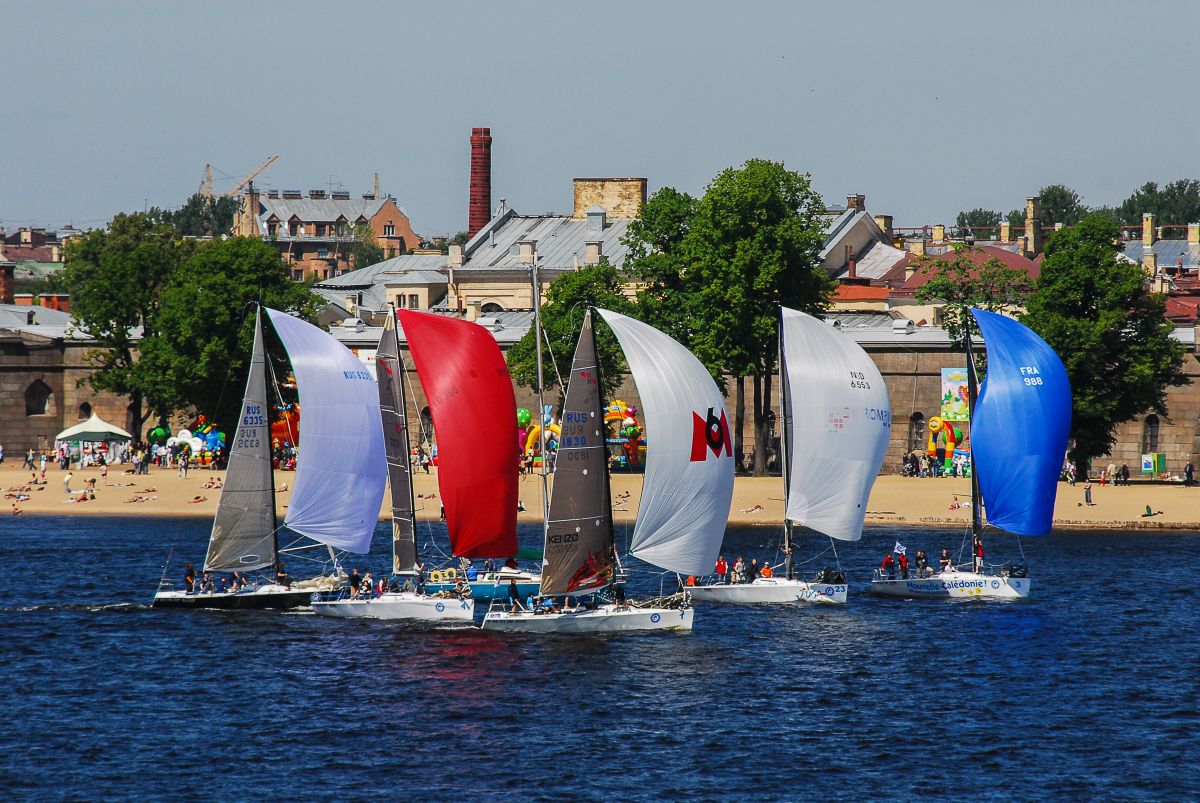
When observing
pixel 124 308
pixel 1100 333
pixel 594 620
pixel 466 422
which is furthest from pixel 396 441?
pixel 124 308

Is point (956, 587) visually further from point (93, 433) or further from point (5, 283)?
point (5, 283)

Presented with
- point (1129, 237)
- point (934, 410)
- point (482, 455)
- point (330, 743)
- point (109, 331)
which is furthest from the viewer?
point (1129, 237)

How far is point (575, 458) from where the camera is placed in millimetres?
50625

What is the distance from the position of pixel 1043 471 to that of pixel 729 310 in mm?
29044

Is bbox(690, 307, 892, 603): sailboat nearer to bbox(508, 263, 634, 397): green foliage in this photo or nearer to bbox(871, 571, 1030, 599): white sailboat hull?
bbox(871, 571, 1030, 599): white sailboat hull

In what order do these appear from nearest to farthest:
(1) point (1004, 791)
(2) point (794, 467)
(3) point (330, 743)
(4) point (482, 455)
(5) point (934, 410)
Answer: (1) point (1004, 791)
(3) point (330, 743)
(4) point (482, 455)
(2) point (794, 467)
(5) point (934, 410)

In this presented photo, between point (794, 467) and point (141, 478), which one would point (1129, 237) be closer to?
point (141, 478)

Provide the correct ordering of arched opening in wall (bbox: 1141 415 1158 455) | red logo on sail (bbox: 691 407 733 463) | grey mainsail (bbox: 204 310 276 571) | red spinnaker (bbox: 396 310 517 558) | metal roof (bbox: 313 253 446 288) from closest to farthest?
red logo on sail (bbox: 691 407 733 463), red spinnaker (bbox: 396 310 517 558), grey mainsail (bbox: 204 310 276 571), arched opening in wall (bbox: 1141 415 1158 455), metal roof (bbox: 313 253 446 288)

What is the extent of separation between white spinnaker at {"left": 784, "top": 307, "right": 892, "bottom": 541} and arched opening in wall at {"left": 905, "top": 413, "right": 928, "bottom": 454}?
37.8 metres

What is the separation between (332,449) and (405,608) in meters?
5.20

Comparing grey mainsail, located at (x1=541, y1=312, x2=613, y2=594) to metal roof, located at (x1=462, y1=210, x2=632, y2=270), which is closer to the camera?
grey mainsail, located at (x1=541, y1=312, x2=613, y2=594)

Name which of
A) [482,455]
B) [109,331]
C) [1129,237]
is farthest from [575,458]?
[1129,237]

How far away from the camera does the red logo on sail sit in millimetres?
51812

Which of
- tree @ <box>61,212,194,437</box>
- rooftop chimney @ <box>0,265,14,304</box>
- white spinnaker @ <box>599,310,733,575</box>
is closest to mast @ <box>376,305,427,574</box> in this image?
white spinnaker @ <box>599,310,733,575</box>
